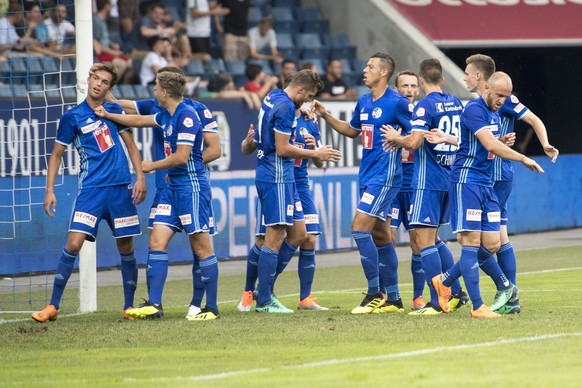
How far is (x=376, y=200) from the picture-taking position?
11.2m

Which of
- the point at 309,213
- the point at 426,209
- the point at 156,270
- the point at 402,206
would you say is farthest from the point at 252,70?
the point at 156,270

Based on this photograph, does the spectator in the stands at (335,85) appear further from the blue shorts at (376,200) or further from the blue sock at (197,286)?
the blue sock at (197,286)

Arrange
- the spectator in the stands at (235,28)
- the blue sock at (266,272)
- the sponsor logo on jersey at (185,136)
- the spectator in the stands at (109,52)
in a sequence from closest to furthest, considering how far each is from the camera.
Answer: the sponsor logo on jersey at (185,136), the blue sock at (266,272), the spectator in the stands at (109,52), the spectator in the stands at (235,28)

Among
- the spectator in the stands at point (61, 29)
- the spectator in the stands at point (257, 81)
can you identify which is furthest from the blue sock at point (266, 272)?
the spectator in the stands at point (257, 81)

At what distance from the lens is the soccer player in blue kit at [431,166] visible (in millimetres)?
10930

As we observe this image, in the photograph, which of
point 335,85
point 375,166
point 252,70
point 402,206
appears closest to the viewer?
point 375,166

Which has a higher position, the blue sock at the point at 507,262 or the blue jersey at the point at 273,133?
the blue jersey at the point at 273,133

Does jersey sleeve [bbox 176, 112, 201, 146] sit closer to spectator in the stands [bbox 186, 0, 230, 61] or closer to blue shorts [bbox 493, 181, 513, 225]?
blue shorts [bbox 493, 181, 513, 225]

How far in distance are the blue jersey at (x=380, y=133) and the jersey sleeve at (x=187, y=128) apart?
1.51m

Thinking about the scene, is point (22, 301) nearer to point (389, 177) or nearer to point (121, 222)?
point (121, 222)

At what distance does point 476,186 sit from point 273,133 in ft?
6.41

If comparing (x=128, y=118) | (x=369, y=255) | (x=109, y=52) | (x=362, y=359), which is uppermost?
(x=109, y=52)

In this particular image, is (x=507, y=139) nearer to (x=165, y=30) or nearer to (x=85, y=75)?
(x=85, y=75)

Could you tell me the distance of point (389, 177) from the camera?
1117 cm
